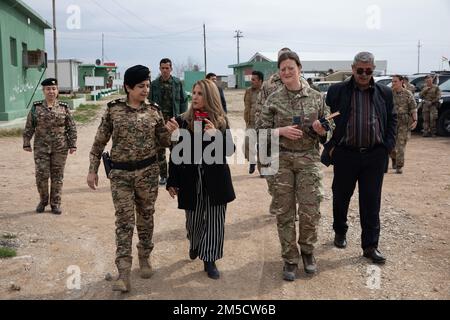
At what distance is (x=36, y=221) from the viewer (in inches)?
240

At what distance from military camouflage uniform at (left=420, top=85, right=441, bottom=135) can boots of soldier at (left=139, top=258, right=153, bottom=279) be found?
41.5ft

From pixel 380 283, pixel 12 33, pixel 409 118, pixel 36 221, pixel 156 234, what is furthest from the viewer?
pixel 12 33

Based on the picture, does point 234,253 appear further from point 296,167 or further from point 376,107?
point 376,107

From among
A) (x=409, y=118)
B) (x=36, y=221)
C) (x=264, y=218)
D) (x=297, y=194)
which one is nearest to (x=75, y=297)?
(x=297, y=194)

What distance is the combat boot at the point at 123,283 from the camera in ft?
13.0

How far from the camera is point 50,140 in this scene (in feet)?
20.8

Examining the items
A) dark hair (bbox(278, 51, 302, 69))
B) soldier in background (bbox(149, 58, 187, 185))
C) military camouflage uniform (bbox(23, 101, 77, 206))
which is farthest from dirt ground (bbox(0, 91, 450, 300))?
dark hair (bbox(278, 51, 302, 69))

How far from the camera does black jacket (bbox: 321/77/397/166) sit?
4.61 m

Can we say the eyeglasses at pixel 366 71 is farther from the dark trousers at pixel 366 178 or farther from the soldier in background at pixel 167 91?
the soldier in background at pixel 167 91

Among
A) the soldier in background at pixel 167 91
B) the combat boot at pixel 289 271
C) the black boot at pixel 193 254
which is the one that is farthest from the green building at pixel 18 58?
the combat boot at pixel 289 271

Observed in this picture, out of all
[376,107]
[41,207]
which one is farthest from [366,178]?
[41,207]

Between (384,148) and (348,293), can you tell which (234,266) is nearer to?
(348,293)

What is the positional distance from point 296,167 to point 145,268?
1.61 metres

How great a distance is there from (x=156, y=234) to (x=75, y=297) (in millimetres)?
1720
